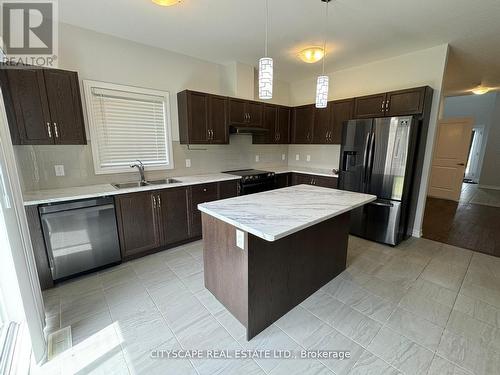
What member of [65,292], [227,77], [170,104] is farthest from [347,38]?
[65,292]

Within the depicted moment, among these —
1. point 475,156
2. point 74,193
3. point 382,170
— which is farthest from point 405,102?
point 475,156

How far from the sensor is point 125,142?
3.14 meters

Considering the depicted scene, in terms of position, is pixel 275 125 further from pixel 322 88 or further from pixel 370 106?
pixel 322 88

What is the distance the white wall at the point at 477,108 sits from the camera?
293 inches

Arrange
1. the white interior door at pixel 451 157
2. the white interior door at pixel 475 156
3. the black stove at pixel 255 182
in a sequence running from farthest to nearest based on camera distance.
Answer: the white interior door at pixel 475 156 < the white interior door at pixel 451 157 < the black stove at pixel 255 182

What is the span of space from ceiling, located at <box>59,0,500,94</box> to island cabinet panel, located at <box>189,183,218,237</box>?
202 centimetres

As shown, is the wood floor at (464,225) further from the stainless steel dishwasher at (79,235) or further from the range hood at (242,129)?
the stainless steel dishwasher at (79,235)

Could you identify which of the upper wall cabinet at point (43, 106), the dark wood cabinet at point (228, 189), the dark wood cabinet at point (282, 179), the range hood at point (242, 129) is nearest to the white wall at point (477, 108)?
the dark wood cabinet at point (282, 179)

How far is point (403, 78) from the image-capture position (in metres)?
3.52

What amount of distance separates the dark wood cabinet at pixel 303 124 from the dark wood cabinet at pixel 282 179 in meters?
0.81

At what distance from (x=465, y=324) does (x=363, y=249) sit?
1.38 m

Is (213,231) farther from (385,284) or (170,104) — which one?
(170,104)

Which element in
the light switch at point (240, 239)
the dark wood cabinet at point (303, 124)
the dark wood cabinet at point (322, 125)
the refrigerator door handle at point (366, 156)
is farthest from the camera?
the dark wood cabinet at point (303, 124)

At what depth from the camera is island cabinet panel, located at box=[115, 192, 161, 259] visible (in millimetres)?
2703
